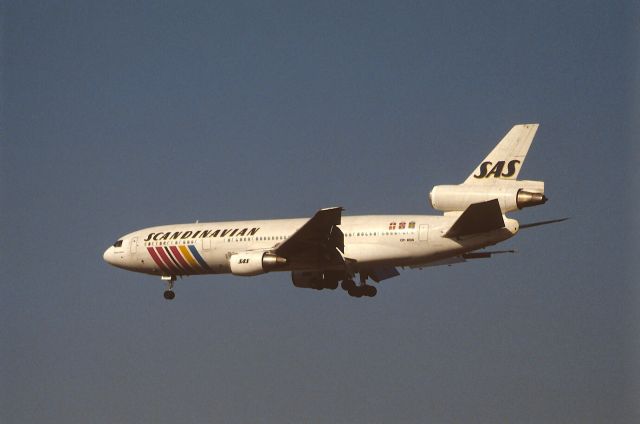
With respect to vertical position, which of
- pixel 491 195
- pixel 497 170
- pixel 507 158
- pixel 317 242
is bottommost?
pixel 317 242

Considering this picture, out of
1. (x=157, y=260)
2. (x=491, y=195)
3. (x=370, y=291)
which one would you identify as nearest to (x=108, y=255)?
(x=157, y=260)

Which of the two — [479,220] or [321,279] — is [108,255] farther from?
[479,220]

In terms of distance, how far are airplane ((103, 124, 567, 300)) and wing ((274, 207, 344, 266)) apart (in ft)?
0.16

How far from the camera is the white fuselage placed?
160ft

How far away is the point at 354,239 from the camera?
51.5 metres

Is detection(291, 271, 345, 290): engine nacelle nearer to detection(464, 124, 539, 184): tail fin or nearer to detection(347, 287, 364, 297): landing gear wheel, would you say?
detection(347, 287, 364, 297): landing gear wheel

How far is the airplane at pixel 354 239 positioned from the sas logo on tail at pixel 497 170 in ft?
0.15

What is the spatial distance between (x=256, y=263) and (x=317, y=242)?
10.2 feet

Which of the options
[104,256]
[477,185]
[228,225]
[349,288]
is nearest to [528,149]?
[477,185]

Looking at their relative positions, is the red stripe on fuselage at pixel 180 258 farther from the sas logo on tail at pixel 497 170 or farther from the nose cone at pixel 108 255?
the sas logo on tail at pixel 497 170

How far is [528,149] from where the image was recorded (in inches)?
1924

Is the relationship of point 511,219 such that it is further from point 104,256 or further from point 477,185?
point 104,256

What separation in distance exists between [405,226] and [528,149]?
21.7 ft

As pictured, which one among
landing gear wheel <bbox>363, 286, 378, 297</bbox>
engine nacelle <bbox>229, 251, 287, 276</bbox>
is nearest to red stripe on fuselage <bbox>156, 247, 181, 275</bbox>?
engine nacelle <bbox>229, 251, 287, 276</bbox>
